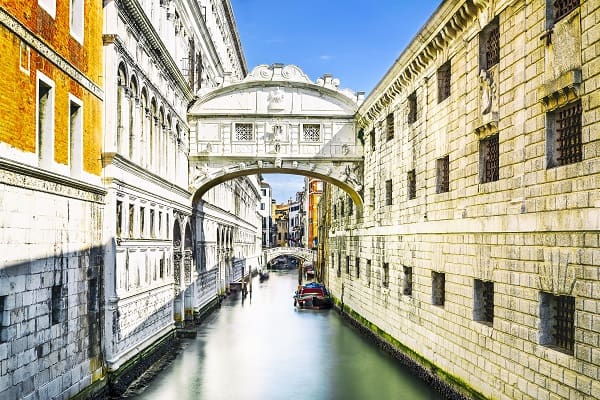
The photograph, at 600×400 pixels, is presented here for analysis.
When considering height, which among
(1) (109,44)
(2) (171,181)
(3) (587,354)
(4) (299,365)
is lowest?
(4) (299,365)

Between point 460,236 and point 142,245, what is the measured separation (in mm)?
7912

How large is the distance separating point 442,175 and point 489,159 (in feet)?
9.33

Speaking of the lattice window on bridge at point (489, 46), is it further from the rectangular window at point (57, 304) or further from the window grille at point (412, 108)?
the rectangular window at point (57, 304)

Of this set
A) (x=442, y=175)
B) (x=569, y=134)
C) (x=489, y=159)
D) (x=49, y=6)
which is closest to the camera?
(x=569, y=134)

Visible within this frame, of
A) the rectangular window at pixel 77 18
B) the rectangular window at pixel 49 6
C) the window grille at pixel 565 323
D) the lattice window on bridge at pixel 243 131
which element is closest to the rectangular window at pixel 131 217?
the rectangular window at pixel 77 18

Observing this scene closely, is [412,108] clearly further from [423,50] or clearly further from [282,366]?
[282,366]

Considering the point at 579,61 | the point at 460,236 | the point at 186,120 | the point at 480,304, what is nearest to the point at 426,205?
the point at 460,236

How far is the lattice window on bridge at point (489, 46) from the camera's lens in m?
11.7

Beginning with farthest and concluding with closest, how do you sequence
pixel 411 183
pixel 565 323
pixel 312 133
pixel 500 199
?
pixel 312 133, pixel 411 183, pixel 500 199, pixel 565 323

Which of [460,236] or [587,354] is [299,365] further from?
[587,354]

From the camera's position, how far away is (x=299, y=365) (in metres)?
18.6

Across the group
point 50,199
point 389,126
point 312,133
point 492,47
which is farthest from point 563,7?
point 312,133

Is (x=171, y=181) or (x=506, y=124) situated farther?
(x=171, y=181)

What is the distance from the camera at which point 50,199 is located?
1027cm
